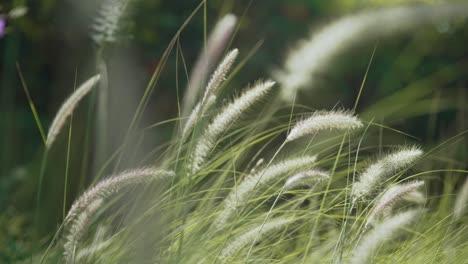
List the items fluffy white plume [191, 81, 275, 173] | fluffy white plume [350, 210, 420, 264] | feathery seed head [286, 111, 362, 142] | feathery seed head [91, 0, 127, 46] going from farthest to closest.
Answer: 1. feathery seed head [91, 0, 127, 46]
2. fluffy white plume [191, 81, 275, 173]
3. feathery seed head [286, 111, 362, 142]
4. fluffy white plume [350, 210, 420, 264]

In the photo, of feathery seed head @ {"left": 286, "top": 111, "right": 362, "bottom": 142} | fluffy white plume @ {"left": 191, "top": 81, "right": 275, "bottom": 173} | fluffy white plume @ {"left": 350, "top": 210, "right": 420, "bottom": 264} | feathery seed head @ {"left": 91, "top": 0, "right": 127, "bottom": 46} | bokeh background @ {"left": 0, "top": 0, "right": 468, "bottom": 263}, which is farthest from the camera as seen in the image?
bokeh background @ {"left": 0, "top": 0, "right": 468, "bottom": 263}

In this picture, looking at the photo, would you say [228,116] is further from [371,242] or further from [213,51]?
[371,242]

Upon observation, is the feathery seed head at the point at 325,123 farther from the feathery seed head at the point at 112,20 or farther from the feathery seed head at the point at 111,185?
the feathery seed head at the point at 112,20

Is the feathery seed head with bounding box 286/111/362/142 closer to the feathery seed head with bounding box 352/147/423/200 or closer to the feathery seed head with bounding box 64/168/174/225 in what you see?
the feathery seed head with bounding box 352/147/423/200

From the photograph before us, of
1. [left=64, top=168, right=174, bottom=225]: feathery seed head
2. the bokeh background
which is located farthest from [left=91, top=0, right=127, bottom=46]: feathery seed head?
→ the bokeh background

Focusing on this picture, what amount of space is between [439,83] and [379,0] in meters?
0.54

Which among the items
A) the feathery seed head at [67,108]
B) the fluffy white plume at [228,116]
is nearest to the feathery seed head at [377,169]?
the fluffy white plume at [228,116]

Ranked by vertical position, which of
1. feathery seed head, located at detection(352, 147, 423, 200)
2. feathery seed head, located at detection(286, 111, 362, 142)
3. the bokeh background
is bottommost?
the bokeh background

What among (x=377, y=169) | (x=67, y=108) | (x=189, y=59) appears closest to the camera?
(x=377, y=169)

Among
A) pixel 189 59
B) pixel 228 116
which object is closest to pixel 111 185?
pixel 228 116

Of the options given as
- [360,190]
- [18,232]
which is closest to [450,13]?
[360,190]

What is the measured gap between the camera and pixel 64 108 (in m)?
1.52

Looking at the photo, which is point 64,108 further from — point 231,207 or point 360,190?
point 360,190

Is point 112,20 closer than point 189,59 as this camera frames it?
Yes
